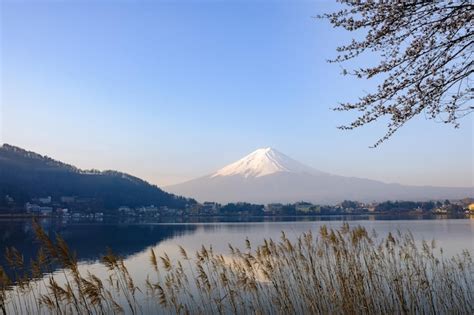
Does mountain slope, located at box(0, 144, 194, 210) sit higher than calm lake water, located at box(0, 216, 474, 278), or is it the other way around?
mountain slope, located at box(0, 144, 194, 210)

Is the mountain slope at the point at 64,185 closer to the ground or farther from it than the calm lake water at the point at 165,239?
farther from it

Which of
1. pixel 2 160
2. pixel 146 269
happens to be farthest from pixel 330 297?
pixel 2 160

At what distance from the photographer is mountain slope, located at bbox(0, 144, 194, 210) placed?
11825 cm

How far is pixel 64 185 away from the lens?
134750mm

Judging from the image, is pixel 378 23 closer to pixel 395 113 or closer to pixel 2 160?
pixel 395 113

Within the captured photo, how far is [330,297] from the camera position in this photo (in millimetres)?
7668

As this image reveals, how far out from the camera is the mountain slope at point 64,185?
11825cm

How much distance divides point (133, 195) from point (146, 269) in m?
130

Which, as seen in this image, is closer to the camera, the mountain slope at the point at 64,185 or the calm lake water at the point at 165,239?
the calm lake water at the point at 165,239

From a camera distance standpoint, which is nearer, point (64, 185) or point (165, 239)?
point (165, 239)

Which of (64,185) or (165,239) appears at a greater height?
(64,185)

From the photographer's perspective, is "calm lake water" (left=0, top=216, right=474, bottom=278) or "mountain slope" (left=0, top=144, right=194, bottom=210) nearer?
"calm lake water" (left=0, top=216, right=474, bottom=278)

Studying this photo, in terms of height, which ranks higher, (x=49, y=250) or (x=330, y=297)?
(x=49, y=250)

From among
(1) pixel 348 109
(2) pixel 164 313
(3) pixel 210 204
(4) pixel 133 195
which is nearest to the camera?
(1) pixel 348 109
